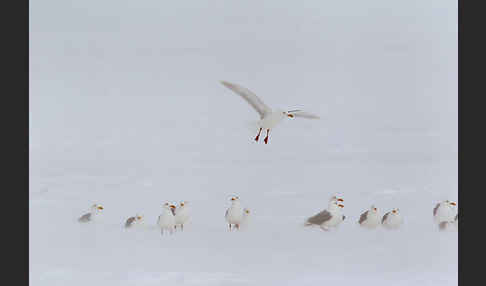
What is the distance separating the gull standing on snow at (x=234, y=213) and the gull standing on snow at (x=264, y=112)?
34 centimetres

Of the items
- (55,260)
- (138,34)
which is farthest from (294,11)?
(55,260)

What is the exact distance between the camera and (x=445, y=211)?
299 cm

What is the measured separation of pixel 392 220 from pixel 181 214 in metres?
1.09

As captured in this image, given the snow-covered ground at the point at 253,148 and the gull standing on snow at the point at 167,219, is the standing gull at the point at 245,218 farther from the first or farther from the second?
the gull standing on snow at the point at 167,219

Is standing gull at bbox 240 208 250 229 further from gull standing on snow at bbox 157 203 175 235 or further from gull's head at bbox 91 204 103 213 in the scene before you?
gull's head at bbox 91 204 103 213

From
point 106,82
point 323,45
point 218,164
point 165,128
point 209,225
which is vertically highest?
point 323,45

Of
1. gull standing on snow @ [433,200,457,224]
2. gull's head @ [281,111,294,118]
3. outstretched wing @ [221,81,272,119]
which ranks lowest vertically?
gull standing on snow @ [433,200,457,224]

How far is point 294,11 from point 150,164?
3.57 feet

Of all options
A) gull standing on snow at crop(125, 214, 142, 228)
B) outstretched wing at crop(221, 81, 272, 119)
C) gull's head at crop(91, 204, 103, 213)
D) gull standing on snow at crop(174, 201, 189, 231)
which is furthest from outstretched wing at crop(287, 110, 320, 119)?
gull's head at crop(91, 204, 103, 213)

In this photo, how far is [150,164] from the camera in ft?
9.87

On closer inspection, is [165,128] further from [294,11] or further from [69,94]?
[294,11]

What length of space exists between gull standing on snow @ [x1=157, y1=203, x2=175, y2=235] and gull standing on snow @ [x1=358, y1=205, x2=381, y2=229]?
968 mm

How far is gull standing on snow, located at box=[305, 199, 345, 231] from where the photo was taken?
297 centimetres

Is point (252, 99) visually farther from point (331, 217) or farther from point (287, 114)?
point (331, 217)
